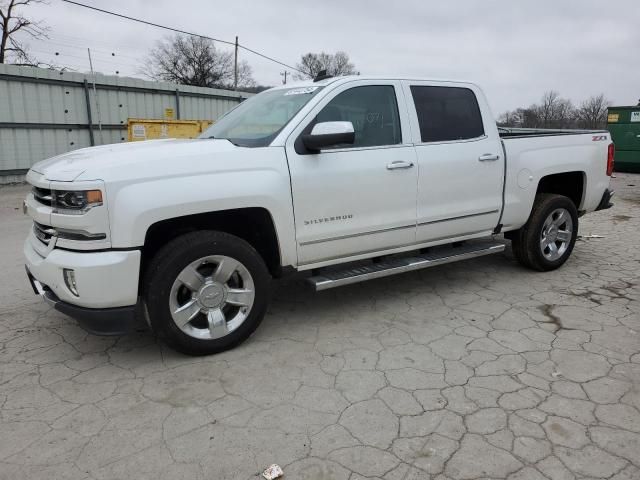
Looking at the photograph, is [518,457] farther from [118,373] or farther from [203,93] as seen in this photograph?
[203,93]

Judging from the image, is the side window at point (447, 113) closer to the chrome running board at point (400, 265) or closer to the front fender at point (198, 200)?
the chrome running board at point (400, 265)

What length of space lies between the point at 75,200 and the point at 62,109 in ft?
36.9

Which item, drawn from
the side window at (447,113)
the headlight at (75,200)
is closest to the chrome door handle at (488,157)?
the side window at (447,113)

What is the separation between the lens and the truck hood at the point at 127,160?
2.96 meters

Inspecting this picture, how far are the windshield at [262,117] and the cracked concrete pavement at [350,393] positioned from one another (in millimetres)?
1488

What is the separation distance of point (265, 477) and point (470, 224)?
3.06m

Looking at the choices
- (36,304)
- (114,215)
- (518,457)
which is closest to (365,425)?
(518,457)

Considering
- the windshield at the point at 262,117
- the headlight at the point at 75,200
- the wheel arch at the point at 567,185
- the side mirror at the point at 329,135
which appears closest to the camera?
the headlight at the point at 75,200

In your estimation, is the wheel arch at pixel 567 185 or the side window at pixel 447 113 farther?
the wheel arch at pixel 567 185

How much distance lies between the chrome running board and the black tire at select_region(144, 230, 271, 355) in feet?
1.61

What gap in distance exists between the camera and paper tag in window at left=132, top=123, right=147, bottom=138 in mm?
12342

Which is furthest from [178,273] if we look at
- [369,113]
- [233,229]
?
[369,113]

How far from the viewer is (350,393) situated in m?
2.95

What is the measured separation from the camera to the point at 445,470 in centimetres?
229
